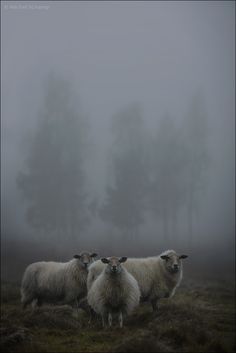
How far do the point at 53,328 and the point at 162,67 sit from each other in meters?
90.3

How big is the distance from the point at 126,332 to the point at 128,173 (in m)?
28.3

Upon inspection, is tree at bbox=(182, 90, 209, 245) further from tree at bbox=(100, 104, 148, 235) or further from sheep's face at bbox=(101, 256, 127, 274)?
sheep's face at bbox=(101, 256, 127, 274)

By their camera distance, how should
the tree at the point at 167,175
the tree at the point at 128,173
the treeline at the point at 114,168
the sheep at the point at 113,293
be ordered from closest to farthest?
the sheep at the point at 113,293 → the treeline at the point at 114,168 → the tree at the point at 128,173 → the tree at the point at 167,175

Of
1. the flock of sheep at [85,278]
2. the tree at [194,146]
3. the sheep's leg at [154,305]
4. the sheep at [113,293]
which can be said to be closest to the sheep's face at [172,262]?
the flock of sheep at [85,278]

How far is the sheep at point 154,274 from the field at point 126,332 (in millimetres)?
522

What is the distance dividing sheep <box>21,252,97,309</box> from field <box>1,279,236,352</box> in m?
0.54

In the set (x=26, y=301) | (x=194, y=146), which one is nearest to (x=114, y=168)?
(x=194, y=146)

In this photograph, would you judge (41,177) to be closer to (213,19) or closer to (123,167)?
(123,167)

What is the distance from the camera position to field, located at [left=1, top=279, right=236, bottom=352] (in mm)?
9382

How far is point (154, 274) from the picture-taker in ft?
46.3

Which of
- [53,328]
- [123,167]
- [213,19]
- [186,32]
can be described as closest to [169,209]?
[123,167]

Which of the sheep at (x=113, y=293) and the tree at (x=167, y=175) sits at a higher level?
the tree at (x=167, y=175)

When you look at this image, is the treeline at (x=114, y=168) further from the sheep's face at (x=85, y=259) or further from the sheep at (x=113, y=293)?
the sheep at (x=113, y=293)

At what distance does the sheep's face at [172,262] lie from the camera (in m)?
13.9
